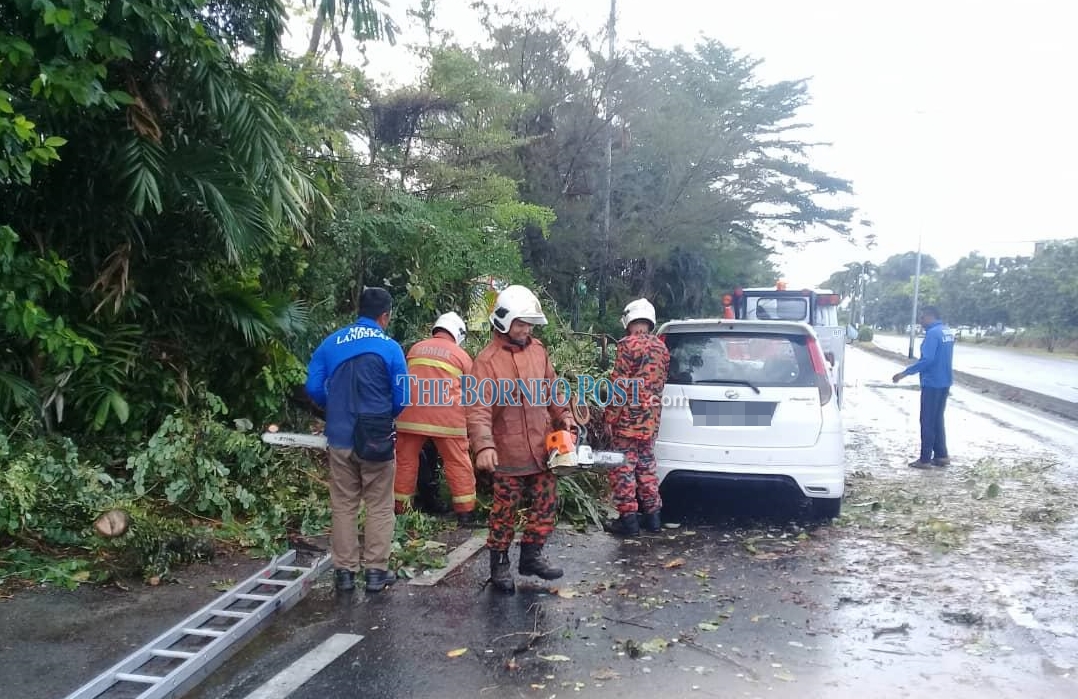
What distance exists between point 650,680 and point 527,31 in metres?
14.4

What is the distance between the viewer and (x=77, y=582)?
4.70 metres

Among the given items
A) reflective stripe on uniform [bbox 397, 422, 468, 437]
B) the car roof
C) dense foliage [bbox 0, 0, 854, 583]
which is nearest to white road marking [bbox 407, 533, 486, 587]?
reflective stripe on uniform [bbox 397, 422, 468, 437]

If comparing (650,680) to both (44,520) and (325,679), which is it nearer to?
(325,679)

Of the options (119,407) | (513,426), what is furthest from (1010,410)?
(119,407)

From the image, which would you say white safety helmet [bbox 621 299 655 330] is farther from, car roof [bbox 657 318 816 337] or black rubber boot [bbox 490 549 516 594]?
black rubber boot [bbox 490 549 516 594]

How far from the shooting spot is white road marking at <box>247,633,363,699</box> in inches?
136

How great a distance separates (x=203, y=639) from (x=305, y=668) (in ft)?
2.04

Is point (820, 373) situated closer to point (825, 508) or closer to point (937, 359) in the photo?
point (825, 508)

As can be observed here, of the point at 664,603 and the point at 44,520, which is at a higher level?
the point at 44,520

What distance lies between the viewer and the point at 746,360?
6305 millimetres

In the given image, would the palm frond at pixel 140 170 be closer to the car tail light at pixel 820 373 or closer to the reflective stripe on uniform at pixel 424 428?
the reflective stripe on uniform at pixel 424 428

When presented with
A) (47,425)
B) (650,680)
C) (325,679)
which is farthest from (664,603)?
(47,425)

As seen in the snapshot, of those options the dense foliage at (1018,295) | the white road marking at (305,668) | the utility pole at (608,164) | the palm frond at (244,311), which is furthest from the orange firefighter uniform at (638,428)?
the dense foliage at (1018,295)

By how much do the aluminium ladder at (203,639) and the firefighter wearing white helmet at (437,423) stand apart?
1.10 meters
